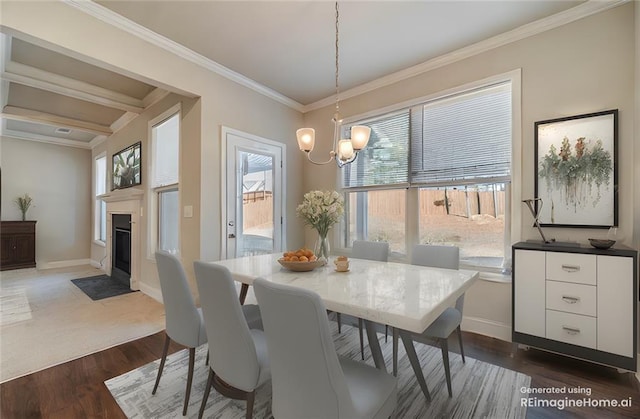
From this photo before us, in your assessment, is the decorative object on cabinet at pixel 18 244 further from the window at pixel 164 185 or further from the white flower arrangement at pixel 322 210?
the white flower arrangement at pixel 322 210

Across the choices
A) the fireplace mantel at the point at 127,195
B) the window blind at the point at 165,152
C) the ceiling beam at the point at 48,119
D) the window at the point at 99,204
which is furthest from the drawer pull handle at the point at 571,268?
the window at the point at 99,204

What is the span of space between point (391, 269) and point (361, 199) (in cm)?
183

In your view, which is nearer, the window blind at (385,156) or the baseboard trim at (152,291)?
the window blind at (385,156)

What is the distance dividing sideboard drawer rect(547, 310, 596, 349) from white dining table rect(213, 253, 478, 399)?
3.26 feet

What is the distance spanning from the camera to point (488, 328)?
8.39 feet

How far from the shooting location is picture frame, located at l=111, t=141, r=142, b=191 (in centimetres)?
406

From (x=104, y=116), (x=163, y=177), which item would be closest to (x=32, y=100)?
(x=104, y=116)

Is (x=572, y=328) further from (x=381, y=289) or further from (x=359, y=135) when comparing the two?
(x=359, y=135)

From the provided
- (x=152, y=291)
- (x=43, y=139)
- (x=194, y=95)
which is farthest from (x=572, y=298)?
(x=43, y=139)

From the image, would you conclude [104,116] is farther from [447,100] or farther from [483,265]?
[483,265]

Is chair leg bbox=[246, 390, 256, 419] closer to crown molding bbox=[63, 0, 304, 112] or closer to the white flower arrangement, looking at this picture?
the white flower arrangement

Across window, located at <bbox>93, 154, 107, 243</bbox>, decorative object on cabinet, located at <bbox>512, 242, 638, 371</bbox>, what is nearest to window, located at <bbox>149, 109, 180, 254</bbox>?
window, located at <bbox>93, 154, 107, 243</bbox>

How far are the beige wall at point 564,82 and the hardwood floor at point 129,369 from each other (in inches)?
16.3

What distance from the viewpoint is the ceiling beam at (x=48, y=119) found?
4.01 meters
